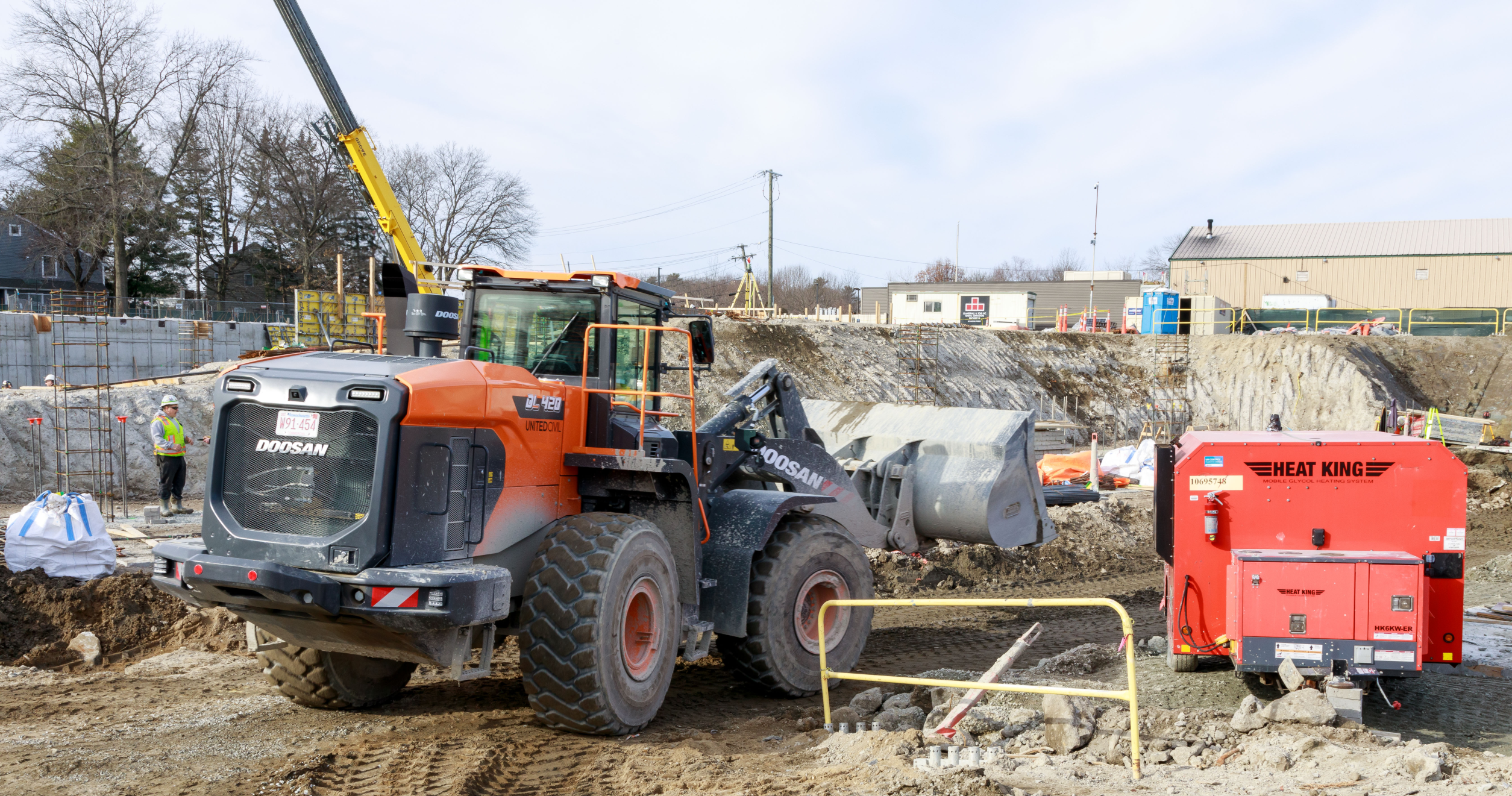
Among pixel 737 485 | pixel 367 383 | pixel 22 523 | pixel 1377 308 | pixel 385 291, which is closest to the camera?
pixel 367 383

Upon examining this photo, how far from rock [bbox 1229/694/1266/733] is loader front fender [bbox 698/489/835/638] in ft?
9.84

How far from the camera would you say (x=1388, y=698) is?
7.06m

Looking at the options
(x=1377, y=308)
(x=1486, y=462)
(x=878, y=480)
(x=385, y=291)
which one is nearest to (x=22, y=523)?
(x=385, y=291)

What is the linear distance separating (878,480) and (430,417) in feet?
15.5

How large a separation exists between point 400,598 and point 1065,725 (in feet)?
11.7

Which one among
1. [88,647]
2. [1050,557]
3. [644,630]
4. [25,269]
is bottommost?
[1050,557]

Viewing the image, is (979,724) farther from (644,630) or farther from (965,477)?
(965,477)

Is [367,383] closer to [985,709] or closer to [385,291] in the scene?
[385,291]

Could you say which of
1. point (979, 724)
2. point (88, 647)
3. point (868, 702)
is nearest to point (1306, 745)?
point (979, 724)

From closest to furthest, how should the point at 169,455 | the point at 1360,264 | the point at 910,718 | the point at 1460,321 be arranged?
1. the point at 910,718
2. the point at 169,455
3. the point at 1460,321
4. the point at 1360,264

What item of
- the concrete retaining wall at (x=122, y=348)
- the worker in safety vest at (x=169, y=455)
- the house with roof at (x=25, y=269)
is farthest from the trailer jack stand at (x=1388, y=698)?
the house with roof at (x=25, y=269)

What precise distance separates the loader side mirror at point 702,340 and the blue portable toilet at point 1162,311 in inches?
1308

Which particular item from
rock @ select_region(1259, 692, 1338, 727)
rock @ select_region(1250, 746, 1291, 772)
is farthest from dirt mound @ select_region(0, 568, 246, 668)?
rock @ select_region(1259, 692, 1338, 727)

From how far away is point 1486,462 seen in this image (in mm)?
21344
